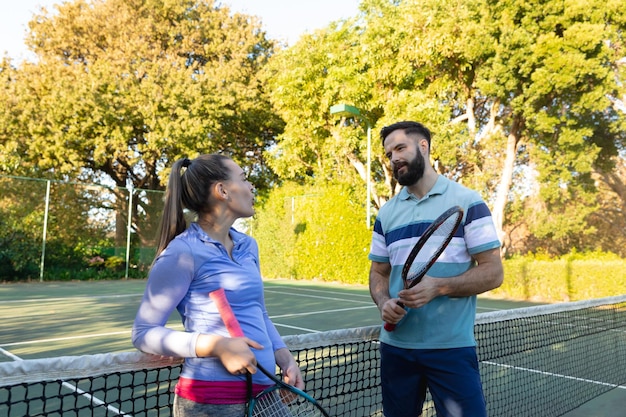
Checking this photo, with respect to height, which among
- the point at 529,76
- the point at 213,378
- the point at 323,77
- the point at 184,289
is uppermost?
the point at 323,77

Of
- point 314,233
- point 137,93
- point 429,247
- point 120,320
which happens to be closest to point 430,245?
point 429,247

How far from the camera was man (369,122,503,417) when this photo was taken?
7.23ft

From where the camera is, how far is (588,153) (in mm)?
16266

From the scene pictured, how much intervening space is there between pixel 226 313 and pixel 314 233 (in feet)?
59.6

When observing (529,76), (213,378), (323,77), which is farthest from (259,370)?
(323,77)

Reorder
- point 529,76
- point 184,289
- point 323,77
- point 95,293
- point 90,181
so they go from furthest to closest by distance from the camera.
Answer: point 90,181 → point 323,77 → point 529,76 → point 95,293 → point 184,289

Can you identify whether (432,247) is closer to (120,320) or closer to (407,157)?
(407,157)

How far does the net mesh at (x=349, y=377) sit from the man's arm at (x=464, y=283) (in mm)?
636

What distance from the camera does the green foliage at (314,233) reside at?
18672 mm

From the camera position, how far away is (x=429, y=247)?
230 centimetres

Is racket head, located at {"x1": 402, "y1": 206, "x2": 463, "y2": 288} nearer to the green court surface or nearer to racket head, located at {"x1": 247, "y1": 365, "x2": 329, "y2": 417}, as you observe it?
racket head, located at {"x1": 247, "y1": 365, "x2": 329, "y2": 417}

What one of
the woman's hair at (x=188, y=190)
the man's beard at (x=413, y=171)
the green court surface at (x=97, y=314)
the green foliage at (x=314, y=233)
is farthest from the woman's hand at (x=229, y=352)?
the green foliage at (x=314, y=233)

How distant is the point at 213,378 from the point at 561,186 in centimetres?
1809

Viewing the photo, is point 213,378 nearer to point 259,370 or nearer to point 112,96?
point 259,370
